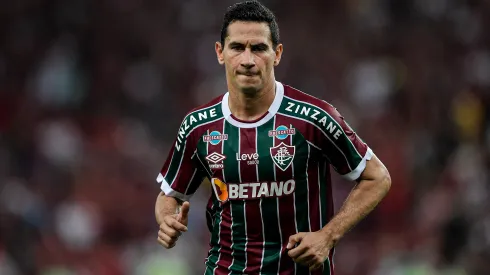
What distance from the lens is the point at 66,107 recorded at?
13.6m

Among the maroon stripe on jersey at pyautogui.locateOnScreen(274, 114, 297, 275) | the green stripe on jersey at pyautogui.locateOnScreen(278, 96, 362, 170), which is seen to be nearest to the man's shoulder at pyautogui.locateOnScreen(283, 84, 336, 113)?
the green stripe on jersey at pyautogui.locateOnScreen(278, 96, 362, 170)

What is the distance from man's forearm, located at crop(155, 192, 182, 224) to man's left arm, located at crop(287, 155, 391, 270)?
2.68 ft

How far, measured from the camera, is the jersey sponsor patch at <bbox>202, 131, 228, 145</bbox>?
490 cm

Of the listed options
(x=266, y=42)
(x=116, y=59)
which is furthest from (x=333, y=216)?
(x=116, y=59)

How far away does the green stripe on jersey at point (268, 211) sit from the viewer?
4.79m

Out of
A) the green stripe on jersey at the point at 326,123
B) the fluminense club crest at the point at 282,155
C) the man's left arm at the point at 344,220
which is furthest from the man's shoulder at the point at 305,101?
the man's left arm at the point at 344,220

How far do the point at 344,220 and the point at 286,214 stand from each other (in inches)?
11.3

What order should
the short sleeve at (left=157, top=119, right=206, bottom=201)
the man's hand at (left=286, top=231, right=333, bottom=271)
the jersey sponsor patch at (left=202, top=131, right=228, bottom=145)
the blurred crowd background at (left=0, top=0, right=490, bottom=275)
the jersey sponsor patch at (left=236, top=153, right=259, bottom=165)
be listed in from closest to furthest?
1. the man's hand at (left=286, top=231, right=333, bottom=271)
2. the jersey sponsor patch at (left=236, top=153, right=259, bottom=165)
3. the jersey sponsor patch at (left=202, top=131, right=228, bottom=145)
4. the short sleeve at (left=157, top=119, right=206, bottom=201)
5. the blurred crowd background at (left=0, top=0, right=490, bottom=275)

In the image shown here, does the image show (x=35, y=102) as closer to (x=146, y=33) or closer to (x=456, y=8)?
(x=146, y=33)

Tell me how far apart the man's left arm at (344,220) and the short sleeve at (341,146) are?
1.8 inches

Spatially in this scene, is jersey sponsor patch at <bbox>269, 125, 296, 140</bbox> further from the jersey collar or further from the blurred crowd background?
the blurred crowd background

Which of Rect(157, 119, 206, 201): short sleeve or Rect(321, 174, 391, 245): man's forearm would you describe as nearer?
Rect(321, 174, 391, 245): man's forearm

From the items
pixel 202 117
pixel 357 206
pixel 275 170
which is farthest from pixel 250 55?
pixel 357 206

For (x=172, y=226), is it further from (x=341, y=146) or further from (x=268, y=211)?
(x=341, y=146)
